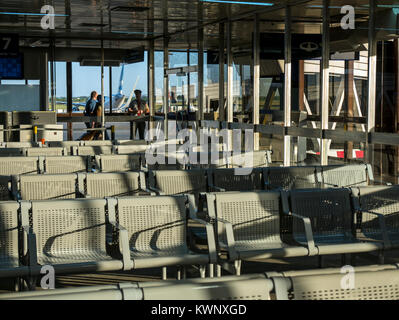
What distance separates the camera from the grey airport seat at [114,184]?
24.1ft

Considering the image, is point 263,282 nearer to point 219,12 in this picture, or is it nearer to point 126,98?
point 219,12

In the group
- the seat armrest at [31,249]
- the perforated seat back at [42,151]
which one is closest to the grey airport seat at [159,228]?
the seat armrest at [31,249]

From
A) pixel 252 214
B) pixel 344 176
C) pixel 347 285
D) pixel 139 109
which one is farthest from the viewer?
pixel 139 109

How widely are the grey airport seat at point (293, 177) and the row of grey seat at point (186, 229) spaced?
6.29 feet

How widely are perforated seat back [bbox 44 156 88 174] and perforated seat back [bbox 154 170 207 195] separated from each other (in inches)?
71.4

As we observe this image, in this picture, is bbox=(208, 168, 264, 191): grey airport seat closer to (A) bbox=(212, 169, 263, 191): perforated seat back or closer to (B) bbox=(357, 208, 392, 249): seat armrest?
(A) bbox=(212, 169, 263, 191): perforated seat back

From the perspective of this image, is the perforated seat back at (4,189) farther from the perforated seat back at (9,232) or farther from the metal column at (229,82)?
the metal column at (229,82)

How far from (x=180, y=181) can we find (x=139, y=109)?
14.3 meters

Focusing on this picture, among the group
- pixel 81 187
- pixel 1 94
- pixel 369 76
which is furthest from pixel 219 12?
pixel 1 94

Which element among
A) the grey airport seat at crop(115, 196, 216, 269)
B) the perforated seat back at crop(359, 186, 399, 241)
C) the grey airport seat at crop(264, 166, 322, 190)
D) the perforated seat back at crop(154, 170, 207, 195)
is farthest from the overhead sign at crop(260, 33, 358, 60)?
the grey airport seat at crop(115, 196, 216, 269)

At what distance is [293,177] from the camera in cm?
858

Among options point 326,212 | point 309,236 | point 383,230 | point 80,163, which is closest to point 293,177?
point 326,212

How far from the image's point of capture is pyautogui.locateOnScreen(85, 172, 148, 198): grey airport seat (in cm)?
734

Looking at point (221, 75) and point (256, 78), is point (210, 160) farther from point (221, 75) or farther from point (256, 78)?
point (221, 75)
